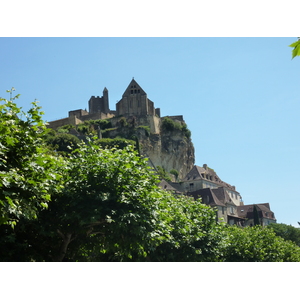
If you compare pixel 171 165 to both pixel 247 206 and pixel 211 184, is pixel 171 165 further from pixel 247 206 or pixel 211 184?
pixel 247 206

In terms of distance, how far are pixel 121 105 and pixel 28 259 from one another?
100 meters

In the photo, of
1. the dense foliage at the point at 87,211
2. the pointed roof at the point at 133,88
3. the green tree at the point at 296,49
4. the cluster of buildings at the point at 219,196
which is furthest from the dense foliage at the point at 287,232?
the green tree at the point at 296,49

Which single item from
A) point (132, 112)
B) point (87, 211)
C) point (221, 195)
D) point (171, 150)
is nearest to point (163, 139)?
point (171, 150)

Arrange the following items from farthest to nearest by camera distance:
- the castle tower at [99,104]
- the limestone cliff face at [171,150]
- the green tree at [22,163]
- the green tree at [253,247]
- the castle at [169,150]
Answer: the castle tower at [99,104] < the limestone cliff face at [171,150] < the castle at [169,150] < the green tree at [253,247] < the green tree at [22,163]

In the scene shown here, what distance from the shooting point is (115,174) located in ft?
58.2

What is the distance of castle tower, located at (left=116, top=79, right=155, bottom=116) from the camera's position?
373 ft

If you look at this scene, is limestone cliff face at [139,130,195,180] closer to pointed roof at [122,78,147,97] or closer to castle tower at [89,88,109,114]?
pointed roof at [122,78,147,97]

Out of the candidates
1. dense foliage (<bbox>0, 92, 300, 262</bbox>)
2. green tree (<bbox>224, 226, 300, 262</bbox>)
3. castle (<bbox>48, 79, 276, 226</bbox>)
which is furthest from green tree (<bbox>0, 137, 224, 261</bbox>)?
castle (<bbox>48, 79, 276, 226</bbox>)

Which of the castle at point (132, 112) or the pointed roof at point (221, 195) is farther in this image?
the castle at point (132, 112)

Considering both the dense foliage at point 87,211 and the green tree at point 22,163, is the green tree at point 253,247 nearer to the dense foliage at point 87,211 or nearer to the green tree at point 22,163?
the dense foliage at point 87,211

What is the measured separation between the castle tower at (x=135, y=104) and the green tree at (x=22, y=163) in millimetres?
98816

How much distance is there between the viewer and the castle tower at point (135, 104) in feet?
373

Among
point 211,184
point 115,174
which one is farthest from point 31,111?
point 211,184

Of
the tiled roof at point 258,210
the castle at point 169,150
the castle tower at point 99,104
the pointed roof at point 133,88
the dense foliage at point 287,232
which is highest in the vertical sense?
the castle tower at point 99,104
